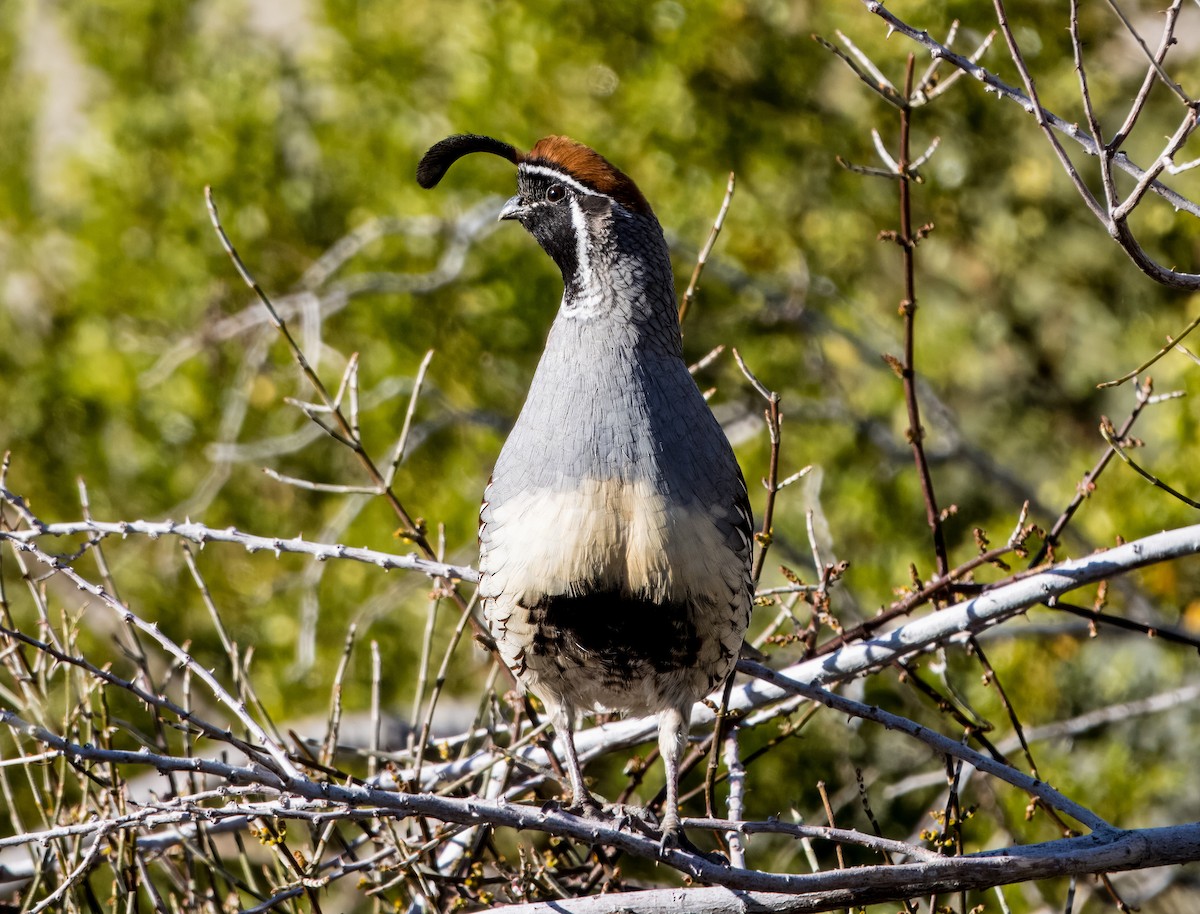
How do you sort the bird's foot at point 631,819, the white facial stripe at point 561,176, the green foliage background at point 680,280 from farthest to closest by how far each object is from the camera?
1. the green foliage background at point 680,280
2. the white facial stripe at point 561,176
3. the bird's foot at point 631,819

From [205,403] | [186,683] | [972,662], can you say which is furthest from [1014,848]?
[205,403]

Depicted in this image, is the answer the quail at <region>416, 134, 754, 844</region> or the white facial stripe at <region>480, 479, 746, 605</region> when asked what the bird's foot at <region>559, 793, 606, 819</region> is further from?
the white facial stripe at <region>480, 479, 746, 605</region>

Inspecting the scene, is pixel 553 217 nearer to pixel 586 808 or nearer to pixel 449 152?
pixel 449 152

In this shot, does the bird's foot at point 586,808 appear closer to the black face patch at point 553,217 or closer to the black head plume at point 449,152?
the black face patch at point 553,217

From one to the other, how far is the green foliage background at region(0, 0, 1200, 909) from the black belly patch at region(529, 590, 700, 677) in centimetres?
146

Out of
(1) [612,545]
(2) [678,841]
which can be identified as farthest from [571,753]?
(1) [612,545]

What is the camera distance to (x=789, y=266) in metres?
4.87

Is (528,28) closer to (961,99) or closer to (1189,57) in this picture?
(961,99)

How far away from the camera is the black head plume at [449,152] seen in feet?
8.56

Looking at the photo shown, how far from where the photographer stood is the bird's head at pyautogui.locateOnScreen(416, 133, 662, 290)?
99.2 inches

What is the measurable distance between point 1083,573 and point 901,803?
226 centimetres

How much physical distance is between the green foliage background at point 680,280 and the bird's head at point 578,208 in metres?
1.45

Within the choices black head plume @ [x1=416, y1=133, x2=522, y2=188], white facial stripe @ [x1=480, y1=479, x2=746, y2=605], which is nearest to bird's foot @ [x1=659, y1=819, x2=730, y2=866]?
white facial stripe @ [x1=480, y1=479, x2=746, y2=605]

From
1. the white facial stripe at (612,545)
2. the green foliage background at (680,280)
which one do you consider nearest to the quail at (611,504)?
the white facial stripe at (612,545)
